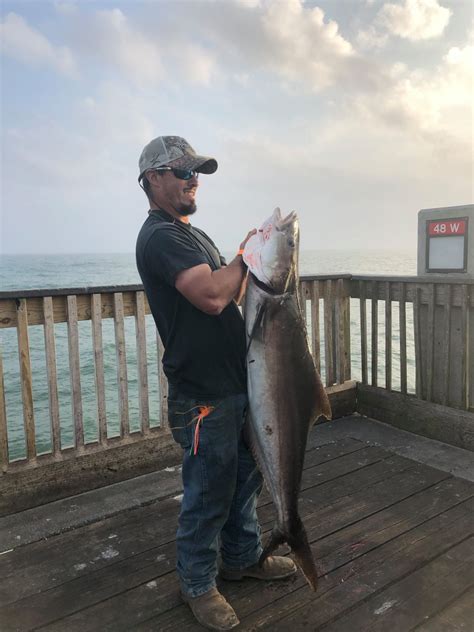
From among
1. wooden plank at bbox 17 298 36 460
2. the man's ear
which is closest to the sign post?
the man's ear

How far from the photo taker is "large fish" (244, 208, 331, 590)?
2.19m

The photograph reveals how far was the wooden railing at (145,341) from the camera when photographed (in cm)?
348

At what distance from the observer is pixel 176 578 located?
2.66m

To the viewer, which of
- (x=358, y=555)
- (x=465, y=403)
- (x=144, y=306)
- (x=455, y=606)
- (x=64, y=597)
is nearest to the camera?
(x=455, y=606)

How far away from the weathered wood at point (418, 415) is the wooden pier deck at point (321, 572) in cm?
75

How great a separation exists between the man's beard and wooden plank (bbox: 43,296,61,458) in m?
1.48

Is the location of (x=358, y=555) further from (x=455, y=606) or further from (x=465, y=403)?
(x=465, y=403)

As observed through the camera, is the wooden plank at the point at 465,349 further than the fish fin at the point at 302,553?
Yes

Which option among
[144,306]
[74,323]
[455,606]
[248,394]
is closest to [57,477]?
[74,323]

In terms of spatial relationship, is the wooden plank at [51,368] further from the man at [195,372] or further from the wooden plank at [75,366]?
the man at [195,372]

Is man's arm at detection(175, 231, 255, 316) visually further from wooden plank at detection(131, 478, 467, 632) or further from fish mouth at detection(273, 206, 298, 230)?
wooden plank at detection(131, 478, 467, 632)

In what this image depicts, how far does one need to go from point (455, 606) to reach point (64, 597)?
1.84m

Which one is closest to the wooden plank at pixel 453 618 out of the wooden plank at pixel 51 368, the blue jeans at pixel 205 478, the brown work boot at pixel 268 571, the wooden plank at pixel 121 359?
the brown work boot at pixel 268 571

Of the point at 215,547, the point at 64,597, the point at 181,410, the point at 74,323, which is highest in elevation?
the point at 74,323
